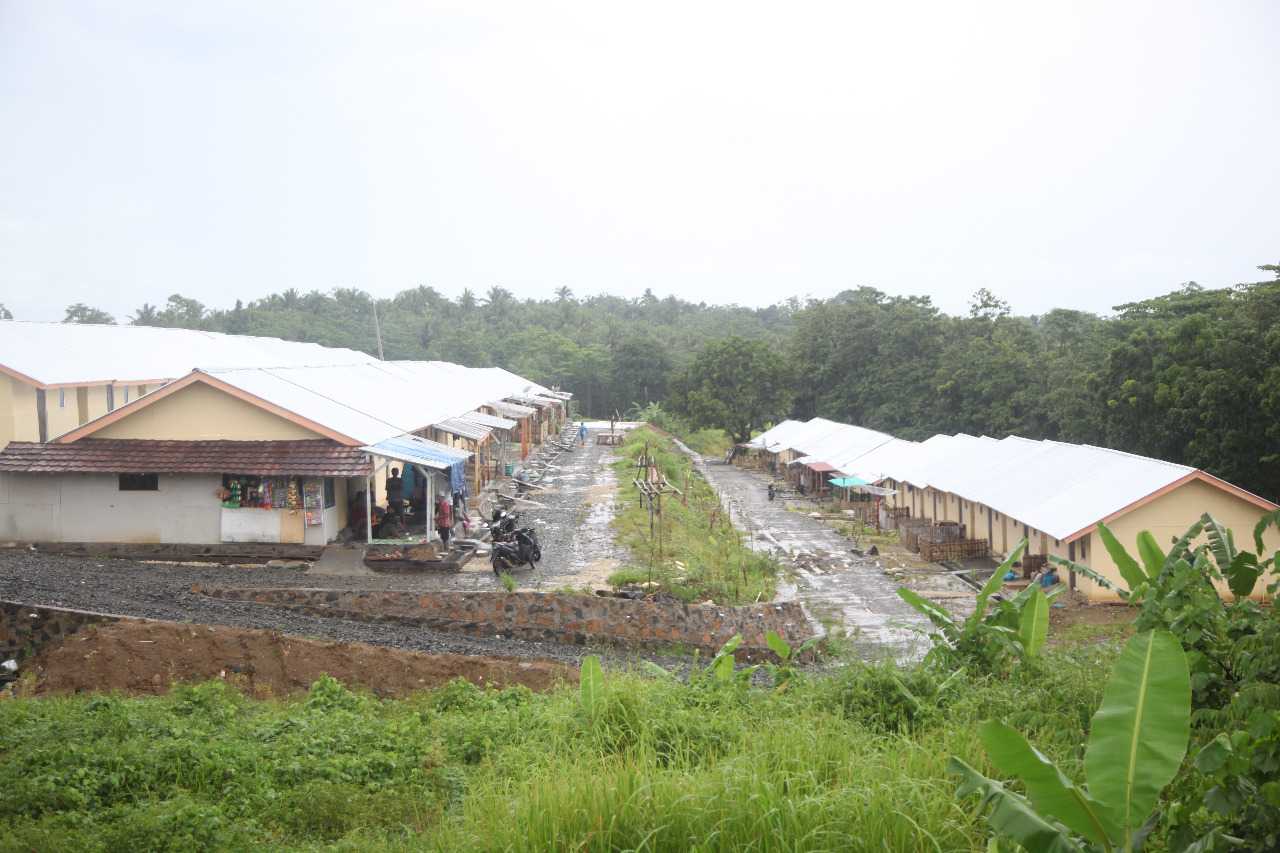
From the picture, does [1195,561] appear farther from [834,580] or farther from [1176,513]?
[834,580]

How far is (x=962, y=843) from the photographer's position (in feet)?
15.5

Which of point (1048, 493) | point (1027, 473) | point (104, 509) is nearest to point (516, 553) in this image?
point (104, 509)

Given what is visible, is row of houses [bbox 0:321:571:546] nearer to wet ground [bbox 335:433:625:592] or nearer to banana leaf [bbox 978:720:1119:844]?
wet ground [bbox 335:433:625:592]

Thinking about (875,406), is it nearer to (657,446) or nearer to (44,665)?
(657,446)

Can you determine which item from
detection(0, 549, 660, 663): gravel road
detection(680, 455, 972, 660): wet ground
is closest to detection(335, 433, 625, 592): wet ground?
detection(0, 549, 660, 663): gravel road

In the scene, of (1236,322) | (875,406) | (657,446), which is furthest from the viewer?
(875,406)

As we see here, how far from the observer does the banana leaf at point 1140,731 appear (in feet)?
12.6

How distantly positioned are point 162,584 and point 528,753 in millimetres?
10831

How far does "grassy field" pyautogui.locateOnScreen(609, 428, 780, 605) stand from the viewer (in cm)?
1689

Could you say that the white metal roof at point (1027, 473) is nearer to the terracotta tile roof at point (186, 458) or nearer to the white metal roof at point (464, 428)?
the white metal roof at point (464, 428)

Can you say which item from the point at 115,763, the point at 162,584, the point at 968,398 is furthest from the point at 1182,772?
the point at 968,398

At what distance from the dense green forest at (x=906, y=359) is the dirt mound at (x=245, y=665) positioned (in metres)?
21.4

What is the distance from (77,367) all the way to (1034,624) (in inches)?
828

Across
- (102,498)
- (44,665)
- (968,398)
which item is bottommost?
(44,665)
